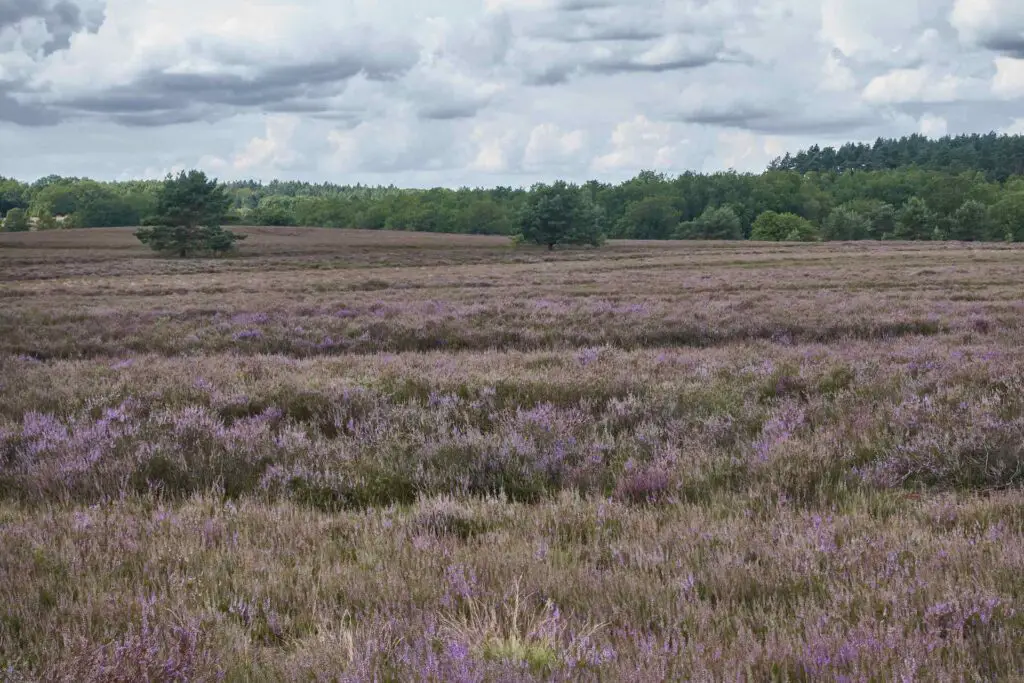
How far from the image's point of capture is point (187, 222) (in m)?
76.8

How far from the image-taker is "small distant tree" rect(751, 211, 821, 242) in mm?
132000

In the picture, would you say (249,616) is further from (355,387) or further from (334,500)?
(355,387)

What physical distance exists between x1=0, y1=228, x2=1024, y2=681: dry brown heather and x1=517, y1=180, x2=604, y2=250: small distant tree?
78.8m

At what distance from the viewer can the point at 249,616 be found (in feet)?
10.2

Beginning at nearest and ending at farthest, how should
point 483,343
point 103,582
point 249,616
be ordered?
1. point 249,616
2. point 103,582
3. point 483,343

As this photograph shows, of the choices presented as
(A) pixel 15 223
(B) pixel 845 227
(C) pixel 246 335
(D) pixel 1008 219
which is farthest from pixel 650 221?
(C) pixel 246 335

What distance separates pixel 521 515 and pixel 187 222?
264 feet

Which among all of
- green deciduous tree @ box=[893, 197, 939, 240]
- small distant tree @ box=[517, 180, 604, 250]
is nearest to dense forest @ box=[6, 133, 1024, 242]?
green deciduous tree @ box=[893, 197, 939, 240]

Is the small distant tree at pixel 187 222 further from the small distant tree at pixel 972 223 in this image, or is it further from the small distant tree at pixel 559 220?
the small distant tree at pixel 972 223

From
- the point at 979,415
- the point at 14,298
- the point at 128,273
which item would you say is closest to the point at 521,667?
the point at 979,415

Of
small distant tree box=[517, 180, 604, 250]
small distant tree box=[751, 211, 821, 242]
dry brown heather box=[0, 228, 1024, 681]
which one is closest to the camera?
dry brown heather box=[0, 228, 1024, 681]

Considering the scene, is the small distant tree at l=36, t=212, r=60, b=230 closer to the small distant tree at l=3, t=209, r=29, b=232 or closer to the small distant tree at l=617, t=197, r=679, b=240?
the small distant tree at l=3, t=209, r=29, b=232

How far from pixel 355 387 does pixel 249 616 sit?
17.9ft

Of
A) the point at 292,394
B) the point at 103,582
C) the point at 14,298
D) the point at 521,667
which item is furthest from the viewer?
the point at 14,298
